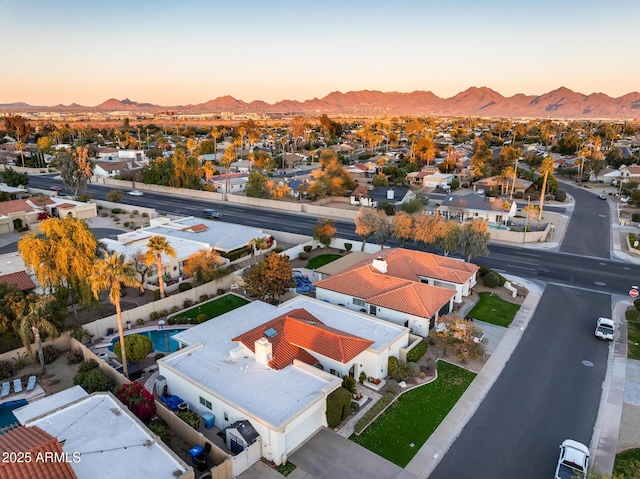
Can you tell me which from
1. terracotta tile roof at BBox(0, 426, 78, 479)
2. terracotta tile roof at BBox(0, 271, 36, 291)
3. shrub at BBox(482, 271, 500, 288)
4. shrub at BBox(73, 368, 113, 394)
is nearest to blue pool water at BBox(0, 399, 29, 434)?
shrub at BBox(73, 368, 113, 394)

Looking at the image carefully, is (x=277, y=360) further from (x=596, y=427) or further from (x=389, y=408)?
(x=596, y=427)

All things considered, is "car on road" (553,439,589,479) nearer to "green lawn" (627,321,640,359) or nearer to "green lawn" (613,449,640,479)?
"green lawn" (613,449,640,479)

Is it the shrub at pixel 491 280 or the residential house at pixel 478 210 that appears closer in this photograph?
the shrub at pixel 491 280

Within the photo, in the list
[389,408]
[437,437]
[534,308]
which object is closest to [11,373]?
[389,408]

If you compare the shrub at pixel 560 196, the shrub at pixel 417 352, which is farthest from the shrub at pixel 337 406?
the shrub at pixel 560 196

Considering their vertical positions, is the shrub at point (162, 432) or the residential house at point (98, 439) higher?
the residential house at point (98, 439)

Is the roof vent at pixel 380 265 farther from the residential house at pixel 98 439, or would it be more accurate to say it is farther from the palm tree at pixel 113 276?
the residential house at pixel 98 439

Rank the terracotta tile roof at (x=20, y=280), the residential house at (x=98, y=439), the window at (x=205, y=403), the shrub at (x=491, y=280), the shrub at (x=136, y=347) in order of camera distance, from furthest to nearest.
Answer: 1. the shrub at (x=491, y=280)
2. the terracotta tile roof at (x=20, y=280)
3. the shrub at (x=136, y=347)
4. the window at (x=205, y=403)
5. the residential house at (x=98, y=439)
